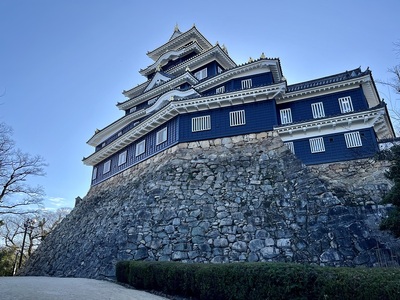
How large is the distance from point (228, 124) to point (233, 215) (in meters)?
7.12

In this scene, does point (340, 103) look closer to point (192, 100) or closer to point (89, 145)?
point (192, 100)

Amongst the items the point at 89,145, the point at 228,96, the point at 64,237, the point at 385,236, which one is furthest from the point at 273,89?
the point at 89,145

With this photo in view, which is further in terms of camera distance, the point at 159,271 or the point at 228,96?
the point at 228,96

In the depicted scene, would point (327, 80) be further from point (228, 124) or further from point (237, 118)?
point (228, 124)

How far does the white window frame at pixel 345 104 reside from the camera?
20141 millimetres

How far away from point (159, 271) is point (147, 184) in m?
8.45

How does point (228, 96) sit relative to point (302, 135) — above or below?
above

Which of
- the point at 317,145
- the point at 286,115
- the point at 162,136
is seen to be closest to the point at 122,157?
the point at 162,136

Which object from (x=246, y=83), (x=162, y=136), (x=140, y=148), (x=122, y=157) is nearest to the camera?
(x=162, y=136)

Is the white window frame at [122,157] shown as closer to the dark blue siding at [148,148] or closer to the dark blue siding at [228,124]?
the dark blue siding at [148,148]

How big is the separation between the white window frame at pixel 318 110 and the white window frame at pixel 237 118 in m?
6.21

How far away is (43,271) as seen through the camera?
66.0 feet

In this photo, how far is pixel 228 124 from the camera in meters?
19.0

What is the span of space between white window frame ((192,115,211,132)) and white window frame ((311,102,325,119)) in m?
8.54
